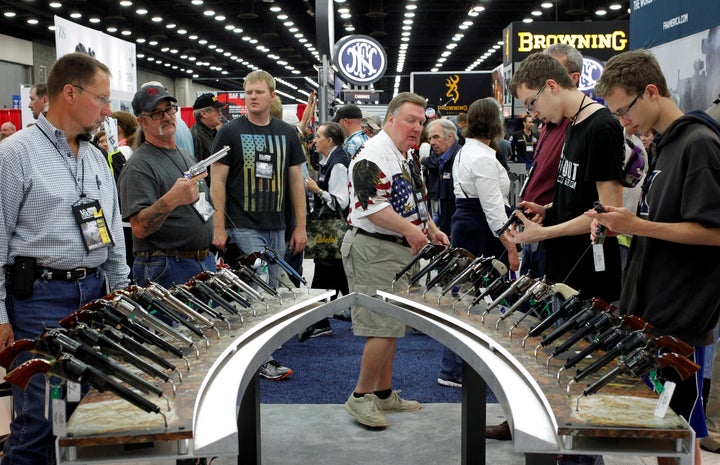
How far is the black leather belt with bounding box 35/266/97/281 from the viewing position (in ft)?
9.00

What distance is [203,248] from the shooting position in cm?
390

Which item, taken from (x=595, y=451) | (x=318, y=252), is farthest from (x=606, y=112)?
(x=318, y=252)

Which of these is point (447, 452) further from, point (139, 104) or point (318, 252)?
point (318, 252)

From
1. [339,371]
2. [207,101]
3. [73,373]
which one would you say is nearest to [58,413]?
[73,373]

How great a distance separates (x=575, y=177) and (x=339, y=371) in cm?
289

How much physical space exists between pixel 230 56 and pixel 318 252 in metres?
25.5

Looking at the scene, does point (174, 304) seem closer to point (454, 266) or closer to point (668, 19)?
point (454, 266)

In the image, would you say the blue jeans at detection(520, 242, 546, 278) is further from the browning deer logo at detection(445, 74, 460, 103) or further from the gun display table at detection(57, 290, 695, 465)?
the browning deer logo at detection(445, 74, 460, 103)

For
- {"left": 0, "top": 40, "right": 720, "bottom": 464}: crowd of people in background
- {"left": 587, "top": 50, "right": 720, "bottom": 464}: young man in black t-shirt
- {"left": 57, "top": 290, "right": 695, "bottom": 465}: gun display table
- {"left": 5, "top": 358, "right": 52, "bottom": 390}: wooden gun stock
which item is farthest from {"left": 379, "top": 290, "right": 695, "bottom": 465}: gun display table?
{"left": 5, "top": 358, "right": 52, "bottom": 390}: wooden gun stock

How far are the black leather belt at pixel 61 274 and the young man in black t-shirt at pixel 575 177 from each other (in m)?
1.71

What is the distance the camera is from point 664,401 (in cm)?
178

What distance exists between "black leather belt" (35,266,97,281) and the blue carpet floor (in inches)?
86.6

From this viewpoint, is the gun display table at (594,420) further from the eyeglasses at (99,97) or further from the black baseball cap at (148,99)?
the black baseball cap at (148,99)

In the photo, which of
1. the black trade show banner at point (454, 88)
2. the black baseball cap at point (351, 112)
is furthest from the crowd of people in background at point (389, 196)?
the black trade show banner at point (454, 88)
